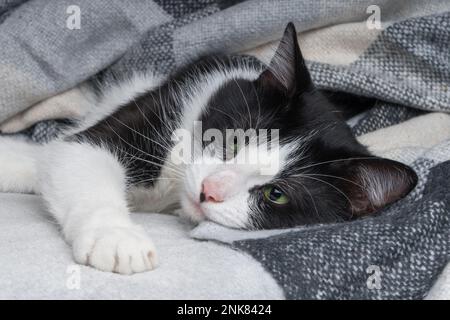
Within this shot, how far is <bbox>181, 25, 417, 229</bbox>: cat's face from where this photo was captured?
125cm

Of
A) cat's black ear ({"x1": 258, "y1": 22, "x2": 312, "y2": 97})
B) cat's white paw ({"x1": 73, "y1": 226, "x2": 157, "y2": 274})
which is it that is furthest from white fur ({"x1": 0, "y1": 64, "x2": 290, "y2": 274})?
cat's black ear ({"x1": 258, "y1": 22, "x2": 312, "y2": 97})

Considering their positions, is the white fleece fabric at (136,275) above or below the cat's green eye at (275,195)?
above

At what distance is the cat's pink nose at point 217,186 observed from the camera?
1216 mm

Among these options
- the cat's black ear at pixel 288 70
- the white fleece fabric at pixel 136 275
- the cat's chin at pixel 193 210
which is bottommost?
the cat's chin at pixel 193 210

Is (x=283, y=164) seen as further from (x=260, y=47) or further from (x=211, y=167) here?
(x=260, y=47)

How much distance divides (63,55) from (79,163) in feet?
1.67

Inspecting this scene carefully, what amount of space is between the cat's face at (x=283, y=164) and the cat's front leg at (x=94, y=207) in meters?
0.17

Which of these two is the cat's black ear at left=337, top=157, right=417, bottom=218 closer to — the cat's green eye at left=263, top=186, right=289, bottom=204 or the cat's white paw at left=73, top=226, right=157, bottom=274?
the cat's green eye at left=263, top=186, right=289, bottom=204

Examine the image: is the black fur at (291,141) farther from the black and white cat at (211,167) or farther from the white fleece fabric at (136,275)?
the white fleece fabric at (136,275)

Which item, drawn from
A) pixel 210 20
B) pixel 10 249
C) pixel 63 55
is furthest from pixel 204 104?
pixel 10 249

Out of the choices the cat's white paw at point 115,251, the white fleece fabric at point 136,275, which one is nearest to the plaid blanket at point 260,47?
the white fleece fabric at point 136,275

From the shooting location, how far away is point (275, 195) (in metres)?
1.30
